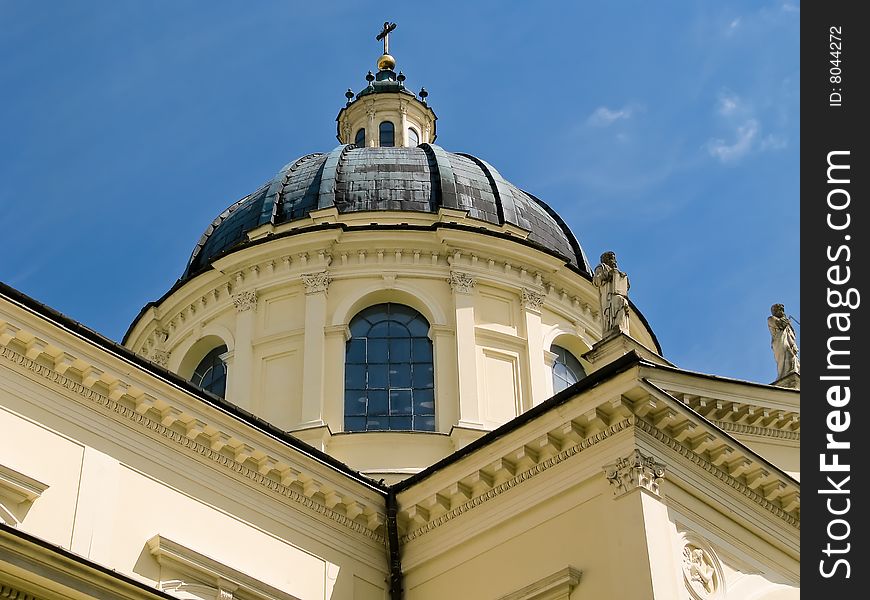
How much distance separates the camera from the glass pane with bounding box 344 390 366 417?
2389 cm

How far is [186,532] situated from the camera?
16.0 m

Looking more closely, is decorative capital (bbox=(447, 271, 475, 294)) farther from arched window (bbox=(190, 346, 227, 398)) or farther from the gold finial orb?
the gold finial orb

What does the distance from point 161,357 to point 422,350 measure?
543 cm

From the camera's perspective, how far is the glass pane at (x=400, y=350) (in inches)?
974

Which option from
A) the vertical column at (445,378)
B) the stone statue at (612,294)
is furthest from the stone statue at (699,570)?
the vertical column at (445,378)

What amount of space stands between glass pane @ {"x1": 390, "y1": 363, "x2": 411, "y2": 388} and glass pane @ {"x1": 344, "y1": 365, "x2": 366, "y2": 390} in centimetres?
52

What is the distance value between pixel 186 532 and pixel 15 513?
218cm

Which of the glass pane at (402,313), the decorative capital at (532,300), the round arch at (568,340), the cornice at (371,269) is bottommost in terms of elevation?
the round arch at (568,340)

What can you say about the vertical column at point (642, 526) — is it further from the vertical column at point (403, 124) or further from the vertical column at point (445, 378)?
the vertical column at point (403, 124)

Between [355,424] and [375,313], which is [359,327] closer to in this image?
[375,313]

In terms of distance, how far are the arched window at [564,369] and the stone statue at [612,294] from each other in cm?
571

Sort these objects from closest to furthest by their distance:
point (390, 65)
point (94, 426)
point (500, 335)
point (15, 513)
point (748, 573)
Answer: point (15, 513)
point (94, 426)
point (748, 573)
point (500, 335)
point (390, 65)
